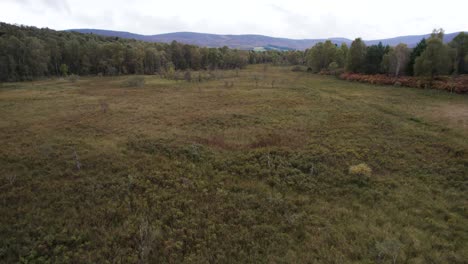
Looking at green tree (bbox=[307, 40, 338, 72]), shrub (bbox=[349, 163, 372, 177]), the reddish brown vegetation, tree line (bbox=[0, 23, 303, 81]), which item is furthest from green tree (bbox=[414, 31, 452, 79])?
tree line (bbox=[0, 23, 303, 81])

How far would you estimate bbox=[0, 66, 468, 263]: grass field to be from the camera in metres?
7.18

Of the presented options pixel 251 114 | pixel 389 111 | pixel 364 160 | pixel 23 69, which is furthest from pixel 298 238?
pixel 23 69

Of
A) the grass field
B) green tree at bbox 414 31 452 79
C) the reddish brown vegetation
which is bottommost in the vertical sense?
the grass field

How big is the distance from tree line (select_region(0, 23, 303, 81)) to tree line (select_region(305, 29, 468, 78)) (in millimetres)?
42250

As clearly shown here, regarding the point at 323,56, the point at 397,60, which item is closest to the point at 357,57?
the point at 397,60

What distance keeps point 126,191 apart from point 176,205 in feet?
8.42

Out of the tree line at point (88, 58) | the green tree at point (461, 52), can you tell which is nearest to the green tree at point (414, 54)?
the green tree at point (461, 52)

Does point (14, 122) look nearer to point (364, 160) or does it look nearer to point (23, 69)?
point (364, 160)

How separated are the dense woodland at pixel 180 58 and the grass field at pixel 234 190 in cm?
2741

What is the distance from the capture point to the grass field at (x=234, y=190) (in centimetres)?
718

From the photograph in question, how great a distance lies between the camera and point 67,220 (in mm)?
8289

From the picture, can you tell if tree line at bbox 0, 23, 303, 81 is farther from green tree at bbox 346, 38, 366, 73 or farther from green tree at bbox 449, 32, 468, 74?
green tree at bbox 449, 32, 468, 74

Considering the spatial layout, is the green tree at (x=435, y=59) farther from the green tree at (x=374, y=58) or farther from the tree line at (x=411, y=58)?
the green tree at (x=374, y=58)

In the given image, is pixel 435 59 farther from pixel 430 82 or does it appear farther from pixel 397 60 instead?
pixel 397 60
